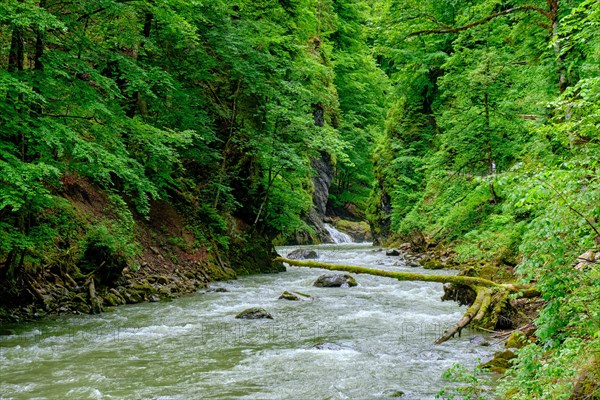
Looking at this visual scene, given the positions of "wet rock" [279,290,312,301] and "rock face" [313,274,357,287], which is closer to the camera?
"wet rock" [279,290,312,301]

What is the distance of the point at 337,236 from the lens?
39.8 metres

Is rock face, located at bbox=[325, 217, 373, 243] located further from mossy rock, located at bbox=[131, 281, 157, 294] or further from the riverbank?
mossy rock, located at bbox=[131, 281, 157, 294]

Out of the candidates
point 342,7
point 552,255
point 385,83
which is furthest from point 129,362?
point 385,83

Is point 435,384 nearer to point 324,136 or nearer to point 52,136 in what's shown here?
point 52,136

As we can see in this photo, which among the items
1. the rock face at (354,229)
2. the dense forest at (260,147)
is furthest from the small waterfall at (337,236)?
the dense forest at (260,147)

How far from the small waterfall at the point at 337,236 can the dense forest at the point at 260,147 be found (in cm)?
746

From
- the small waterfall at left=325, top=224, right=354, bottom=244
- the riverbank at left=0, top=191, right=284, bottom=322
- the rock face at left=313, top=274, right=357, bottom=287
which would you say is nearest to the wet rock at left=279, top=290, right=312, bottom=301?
the rock face at left=313, top=274, right=357, bottom=287

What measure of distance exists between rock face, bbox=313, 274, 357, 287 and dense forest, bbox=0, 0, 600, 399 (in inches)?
136

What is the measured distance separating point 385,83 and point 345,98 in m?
4.90

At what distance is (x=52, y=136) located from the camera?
783 centimetres

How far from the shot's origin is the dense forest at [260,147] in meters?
4.46

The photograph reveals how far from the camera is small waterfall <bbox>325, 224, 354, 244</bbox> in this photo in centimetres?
3908

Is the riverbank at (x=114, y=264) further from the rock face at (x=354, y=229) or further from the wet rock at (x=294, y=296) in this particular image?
the rock face at (x=354, y=229)

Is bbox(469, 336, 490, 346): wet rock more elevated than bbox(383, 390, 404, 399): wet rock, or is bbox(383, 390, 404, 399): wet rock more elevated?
bbox(383, 390, 404, 399): wet rock
